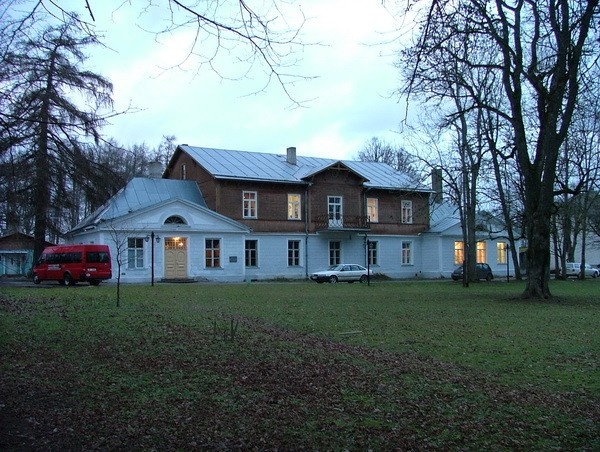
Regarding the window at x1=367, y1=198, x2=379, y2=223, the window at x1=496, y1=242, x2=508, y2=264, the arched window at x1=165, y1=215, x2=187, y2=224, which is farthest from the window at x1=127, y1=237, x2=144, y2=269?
the window at x1=496, y1=242, x2=508, y2=264

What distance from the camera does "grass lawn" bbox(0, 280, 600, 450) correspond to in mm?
5773

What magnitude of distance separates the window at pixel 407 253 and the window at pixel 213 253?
16855 mm

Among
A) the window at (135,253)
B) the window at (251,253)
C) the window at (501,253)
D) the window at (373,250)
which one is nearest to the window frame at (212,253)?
the window at (251,253)

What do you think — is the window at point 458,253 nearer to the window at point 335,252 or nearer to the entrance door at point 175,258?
the window at point 335,252

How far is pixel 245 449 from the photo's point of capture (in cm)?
541

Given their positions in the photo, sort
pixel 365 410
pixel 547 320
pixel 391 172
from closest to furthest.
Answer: pixel 365 410
pixel 547 320
pixel 391 172

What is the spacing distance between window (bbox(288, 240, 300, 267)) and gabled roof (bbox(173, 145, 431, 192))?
14.7 feet

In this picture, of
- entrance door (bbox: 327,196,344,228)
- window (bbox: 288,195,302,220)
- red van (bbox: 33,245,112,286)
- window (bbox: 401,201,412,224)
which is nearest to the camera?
red van (bbox: 33,245,112,286)

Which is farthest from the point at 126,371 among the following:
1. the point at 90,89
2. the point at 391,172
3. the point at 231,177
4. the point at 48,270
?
the point at 391,172

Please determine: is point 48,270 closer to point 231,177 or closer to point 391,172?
point 231,177

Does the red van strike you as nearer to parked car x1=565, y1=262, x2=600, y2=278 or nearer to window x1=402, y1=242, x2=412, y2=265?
window x1=402, y1=242, x2=412, y2=265

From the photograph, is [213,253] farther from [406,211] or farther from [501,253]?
[501,253]

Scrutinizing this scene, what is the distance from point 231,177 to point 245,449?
33868 millimetres

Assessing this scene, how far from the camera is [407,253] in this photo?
1880 inches
